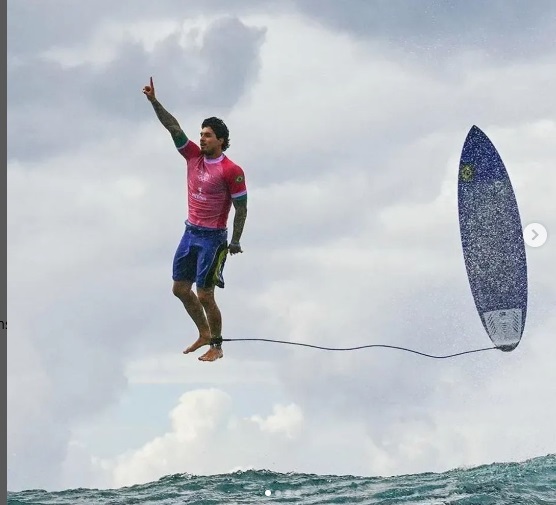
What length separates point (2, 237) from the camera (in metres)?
15.4

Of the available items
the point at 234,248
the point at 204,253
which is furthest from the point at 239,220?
the point at 204,253

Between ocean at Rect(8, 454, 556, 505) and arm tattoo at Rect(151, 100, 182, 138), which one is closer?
arm tattoo at Rect(151, 100, 182, 138)

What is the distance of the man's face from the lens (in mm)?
15984

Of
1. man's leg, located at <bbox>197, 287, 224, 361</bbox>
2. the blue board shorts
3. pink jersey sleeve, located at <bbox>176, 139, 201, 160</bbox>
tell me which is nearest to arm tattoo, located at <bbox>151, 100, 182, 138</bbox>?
pink jersey sleeve, located at <bbox>176, 139, 201, 160</bbox>

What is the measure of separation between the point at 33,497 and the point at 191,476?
149 inches

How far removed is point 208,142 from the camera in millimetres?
15992

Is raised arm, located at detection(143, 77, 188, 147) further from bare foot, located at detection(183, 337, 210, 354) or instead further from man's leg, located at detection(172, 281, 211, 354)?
bare foot, located at detection(183, 337, 210, 354)

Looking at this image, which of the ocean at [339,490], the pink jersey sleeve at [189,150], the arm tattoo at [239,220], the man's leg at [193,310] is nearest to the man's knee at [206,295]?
the man's leg at [193,310]

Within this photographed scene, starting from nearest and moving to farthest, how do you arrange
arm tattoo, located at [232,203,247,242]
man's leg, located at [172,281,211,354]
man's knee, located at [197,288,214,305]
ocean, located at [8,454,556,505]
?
arm tattoo, located at [232,203,247,242] < man's knee, located at [197,288,214,305] < man's leg, located at [172,281,211,354] < ocean, located at [8,454,556,505]

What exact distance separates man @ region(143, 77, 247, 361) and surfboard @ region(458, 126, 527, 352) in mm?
7592

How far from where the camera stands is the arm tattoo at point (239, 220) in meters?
16.0

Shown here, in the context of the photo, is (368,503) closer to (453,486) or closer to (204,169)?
(453,486)

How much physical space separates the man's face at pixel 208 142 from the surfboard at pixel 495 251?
7908 mm

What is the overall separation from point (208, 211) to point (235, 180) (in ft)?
2.38
